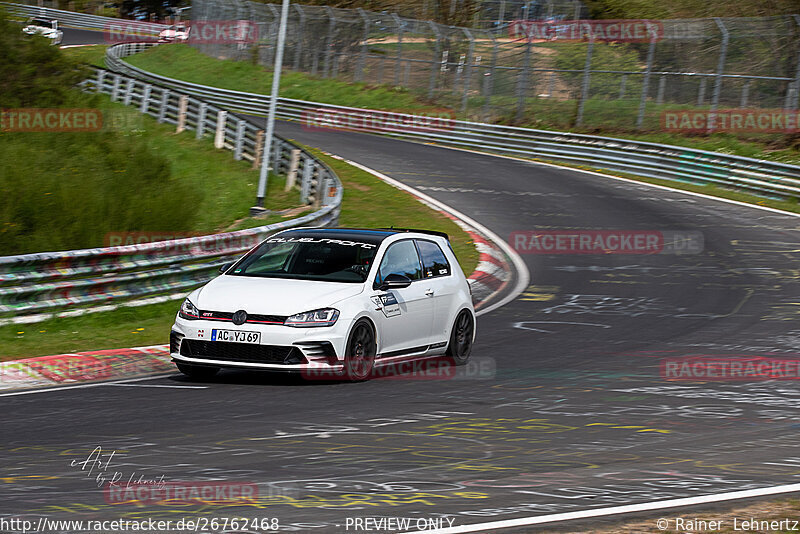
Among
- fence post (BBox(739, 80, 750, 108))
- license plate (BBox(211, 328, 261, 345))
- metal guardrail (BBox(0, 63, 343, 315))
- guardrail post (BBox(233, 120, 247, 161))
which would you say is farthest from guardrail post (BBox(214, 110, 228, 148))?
license plate (BBox(211, 328, 261, 345))

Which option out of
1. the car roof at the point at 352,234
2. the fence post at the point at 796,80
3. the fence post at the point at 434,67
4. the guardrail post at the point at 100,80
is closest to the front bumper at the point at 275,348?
the car roof at the point at 352,234

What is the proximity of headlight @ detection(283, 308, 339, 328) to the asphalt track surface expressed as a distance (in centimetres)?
59

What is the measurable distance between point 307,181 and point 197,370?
1524 centimetres

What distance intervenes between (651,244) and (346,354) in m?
13.5

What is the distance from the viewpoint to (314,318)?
31.9 feet

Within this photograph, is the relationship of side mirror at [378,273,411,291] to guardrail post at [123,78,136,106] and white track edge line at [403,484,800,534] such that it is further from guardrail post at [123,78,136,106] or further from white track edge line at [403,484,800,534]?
guardrail post at [123,78,136,106]

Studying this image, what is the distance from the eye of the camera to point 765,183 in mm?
28609

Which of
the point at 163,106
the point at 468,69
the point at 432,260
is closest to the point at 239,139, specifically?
the point at 163,106

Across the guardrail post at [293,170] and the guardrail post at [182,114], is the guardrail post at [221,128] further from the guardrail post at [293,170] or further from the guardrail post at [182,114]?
the guardrail post at [293,170]

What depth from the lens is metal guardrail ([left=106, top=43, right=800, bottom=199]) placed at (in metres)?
29.2

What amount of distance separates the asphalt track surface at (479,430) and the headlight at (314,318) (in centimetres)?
59

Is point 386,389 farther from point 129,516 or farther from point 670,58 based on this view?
point 670,58

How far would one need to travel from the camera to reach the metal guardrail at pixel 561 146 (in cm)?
2916

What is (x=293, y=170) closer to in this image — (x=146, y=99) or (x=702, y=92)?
(x=146, y=99)
